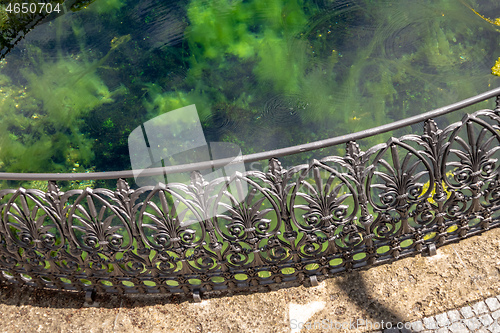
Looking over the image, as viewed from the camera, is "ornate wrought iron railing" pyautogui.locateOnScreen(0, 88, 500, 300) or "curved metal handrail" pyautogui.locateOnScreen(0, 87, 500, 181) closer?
"curved metal handrail" pyautogui.locateOnScreen(0, 87, 500, 181)

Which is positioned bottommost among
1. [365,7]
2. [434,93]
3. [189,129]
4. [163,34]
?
[434,93]

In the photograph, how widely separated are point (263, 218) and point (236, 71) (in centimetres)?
365

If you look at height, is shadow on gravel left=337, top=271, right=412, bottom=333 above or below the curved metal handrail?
below

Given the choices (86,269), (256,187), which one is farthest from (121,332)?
(256,187)

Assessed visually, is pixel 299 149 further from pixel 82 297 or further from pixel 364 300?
pixel 82 297

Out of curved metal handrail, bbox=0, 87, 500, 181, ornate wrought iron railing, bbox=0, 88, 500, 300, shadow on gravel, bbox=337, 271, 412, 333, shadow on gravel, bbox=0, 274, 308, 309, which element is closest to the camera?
curved metal handrail, bbox=0, 87, 500, 181

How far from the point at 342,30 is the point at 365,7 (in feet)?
1.99

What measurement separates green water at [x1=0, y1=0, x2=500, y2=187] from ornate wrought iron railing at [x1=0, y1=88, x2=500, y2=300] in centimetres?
227

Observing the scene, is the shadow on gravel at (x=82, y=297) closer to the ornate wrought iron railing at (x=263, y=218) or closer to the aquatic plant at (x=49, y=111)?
the ornate wrought iron railing at (x=263, y=218)

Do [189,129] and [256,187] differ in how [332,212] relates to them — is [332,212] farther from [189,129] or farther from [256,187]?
[189,129]

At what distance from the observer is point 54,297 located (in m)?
4.14

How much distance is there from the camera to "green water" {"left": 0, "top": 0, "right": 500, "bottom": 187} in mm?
6293

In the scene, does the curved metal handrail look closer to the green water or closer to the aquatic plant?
the green water

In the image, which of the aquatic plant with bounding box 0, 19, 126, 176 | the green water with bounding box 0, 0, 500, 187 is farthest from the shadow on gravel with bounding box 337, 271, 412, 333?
the aquatic plant with bounding box 0, 19, 126, 176
